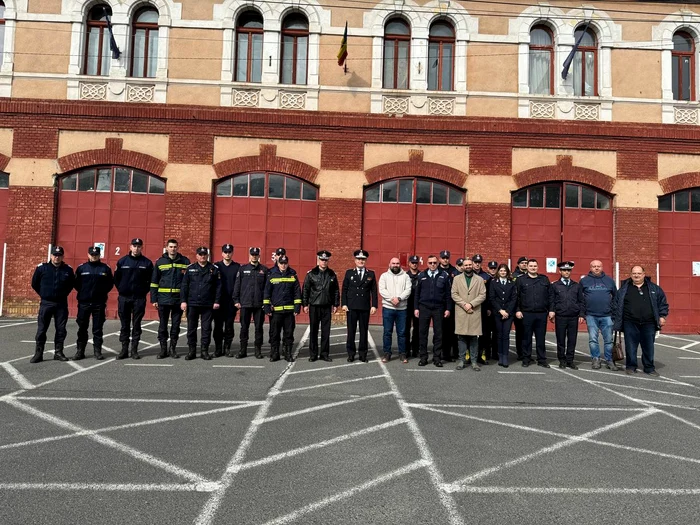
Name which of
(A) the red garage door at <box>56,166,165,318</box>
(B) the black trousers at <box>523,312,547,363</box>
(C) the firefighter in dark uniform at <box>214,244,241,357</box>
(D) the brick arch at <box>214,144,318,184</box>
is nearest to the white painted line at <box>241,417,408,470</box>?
(B) the black trousers at <box>523,312,547,363</box>

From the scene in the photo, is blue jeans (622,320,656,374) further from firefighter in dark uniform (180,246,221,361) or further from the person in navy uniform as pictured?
firefighter in dark uniform (180,246,221,361)

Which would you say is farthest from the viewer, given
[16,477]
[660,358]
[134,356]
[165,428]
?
[660,358]

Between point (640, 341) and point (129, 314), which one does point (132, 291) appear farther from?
point (640, 341)

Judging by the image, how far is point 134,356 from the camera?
862 centimetres

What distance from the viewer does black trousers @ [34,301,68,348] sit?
8234mm

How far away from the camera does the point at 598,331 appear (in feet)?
28.9

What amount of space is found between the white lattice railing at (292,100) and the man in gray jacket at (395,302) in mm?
7431

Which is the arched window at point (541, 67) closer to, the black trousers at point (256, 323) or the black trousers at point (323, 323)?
the black trousers at point (323, 323)

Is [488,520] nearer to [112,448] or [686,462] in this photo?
[686,462]

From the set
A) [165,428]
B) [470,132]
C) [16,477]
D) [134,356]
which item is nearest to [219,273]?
[134,356]

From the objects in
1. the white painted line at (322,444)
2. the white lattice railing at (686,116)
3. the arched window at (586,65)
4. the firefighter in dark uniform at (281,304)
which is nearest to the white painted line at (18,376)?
the firefighter in dark uniform at (281,304)

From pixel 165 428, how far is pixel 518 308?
635 centimetres

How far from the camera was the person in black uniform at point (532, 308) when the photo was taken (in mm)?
8625

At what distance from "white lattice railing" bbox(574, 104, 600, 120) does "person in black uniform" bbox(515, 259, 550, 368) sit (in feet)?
26.1
